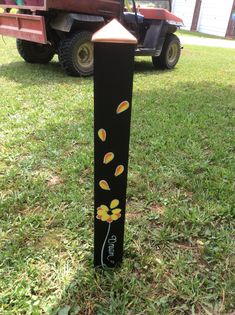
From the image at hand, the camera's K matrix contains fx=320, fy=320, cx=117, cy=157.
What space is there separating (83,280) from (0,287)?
1.29 ft

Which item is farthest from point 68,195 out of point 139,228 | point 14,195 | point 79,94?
point 79,94

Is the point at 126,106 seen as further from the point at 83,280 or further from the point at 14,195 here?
the point at 14,195

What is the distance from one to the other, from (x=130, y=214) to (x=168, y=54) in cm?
570

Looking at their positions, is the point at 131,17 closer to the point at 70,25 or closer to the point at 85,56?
the point at 85,56

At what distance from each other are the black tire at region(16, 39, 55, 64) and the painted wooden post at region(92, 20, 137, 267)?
5146mm

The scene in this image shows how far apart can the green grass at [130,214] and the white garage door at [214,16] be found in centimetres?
1998

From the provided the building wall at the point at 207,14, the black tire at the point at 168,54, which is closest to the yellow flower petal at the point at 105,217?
the black tire at the point at 168,54

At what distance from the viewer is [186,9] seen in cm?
2367

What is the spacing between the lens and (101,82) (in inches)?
48.3

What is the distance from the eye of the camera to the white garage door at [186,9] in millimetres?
23219

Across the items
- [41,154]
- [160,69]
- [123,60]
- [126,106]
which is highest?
[123,60]

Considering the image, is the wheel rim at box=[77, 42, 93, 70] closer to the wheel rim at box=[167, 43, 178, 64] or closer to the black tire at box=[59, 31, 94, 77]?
the black tire at box=[59, 31, 94, 77]

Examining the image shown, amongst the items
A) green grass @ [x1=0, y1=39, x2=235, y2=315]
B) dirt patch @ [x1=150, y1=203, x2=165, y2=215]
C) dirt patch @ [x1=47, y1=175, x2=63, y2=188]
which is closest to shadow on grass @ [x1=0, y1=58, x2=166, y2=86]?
green grass @ [x1=0, y1=39, x2=235, y2=315]

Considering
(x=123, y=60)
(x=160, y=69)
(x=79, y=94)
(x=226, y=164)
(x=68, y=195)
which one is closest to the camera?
(x=123, y=60)
